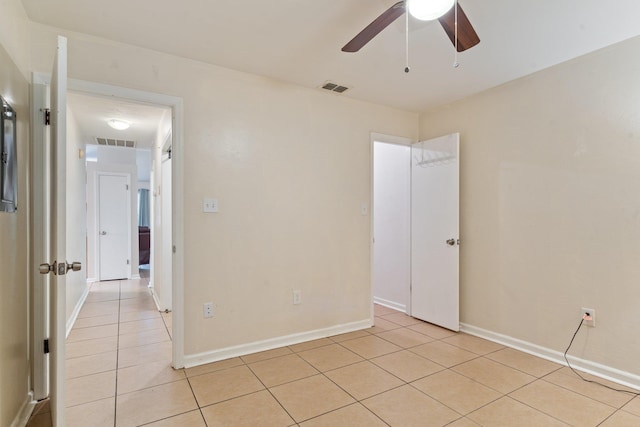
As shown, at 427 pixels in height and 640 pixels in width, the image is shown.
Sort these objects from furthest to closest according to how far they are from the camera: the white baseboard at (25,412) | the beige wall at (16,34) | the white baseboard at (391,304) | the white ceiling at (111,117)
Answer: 1. the white baseboard at (391,304)
2. the white ceiling at (111,117)
3. the white baseboard at (25,412)
4. the beige wall at (16,34)

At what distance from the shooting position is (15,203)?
175cm

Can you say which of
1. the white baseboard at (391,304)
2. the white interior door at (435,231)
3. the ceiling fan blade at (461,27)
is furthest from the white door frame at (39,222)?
the white baseboard at (391,304)

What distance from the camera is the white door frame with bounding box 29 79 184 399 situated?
2.07 meters

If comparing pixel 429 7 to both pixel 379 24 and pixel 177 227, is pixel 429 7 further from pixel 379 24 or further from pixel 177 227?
pixel 177 227

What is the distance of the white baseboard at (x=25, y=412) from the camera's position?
1795 millimetres

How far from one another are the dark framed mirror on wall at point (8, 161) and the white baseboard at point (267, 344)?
1.60 metres

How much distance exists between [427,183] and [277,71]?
6.53ft

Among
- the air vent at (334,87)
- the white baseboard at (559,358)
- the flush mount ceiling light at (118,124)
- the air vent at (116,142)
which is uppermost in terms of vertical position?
the air vent at (334,87)

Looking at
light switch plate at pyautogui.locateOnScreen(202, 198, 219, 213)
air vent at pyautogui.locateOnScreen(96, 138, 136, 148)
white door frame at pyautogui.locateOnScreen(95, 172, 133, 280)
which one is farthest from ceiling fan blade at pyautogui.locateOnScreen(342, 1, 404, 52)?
white door frame at pyautogui.locateOnScreen(95, 172, 133, 280)

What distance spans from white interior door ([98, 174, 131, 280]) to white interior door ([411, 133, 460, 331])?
5.15 meters

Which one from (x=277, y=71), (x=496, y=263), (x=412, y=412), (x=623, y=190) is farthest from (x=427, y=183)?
(x=412, y=412)

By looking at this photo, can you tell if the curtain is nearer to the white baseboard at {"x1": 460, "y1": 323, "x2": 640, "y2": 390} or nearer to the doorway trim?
the doorway trim

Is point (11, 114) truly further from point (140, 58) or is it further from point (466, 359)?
point (466, 359)

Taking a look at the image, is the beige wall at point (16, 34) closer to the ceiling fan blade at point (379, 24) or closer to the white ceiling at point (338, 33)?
the white ceiling at point (338, 33)
